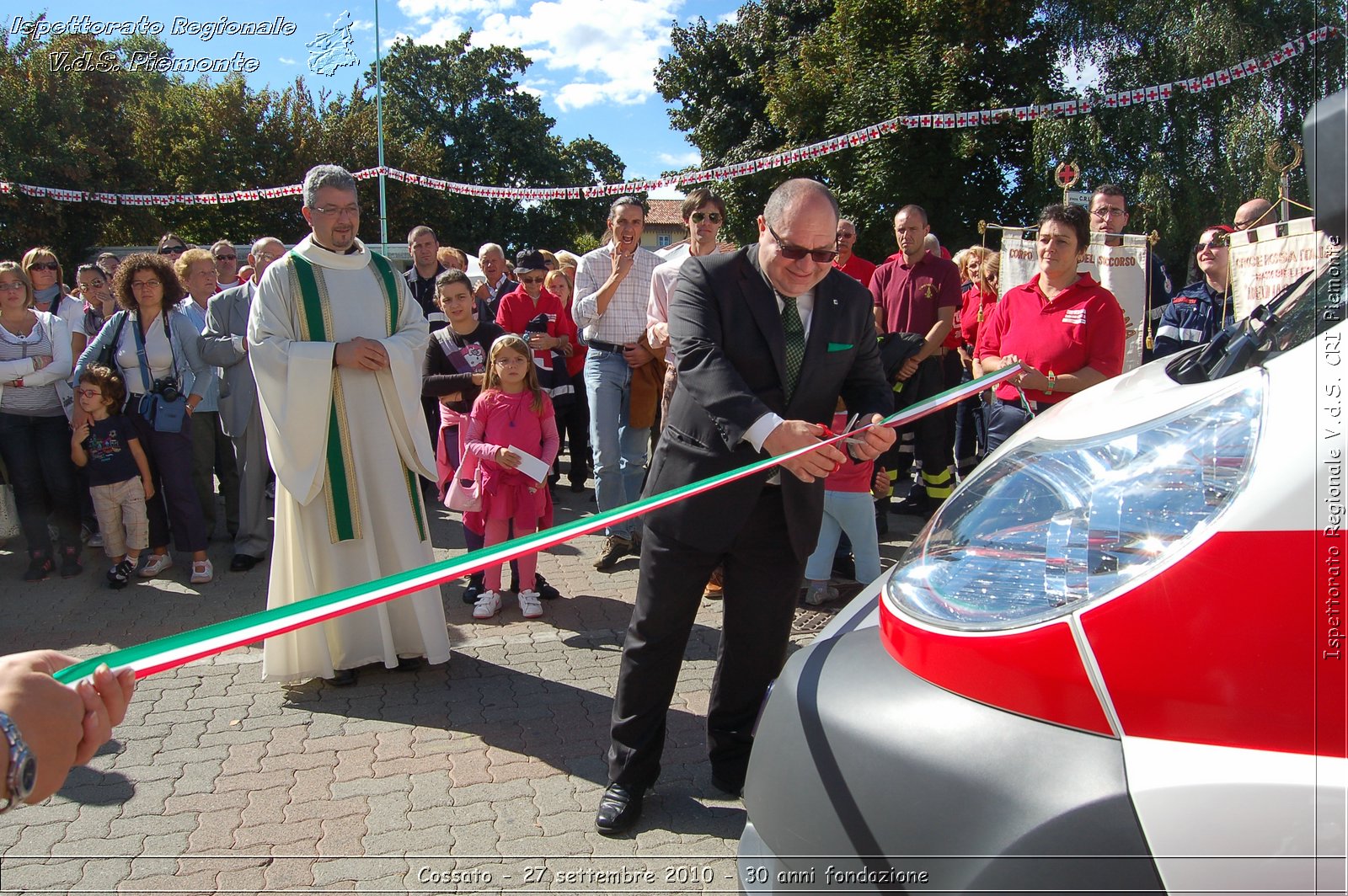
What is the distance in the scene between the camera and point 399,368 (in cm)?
464

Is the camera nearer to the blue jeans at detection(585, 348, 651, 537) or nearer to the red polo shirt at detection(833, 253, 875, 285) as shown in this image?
the blue jeans at detection(585, 348, 651, 537)

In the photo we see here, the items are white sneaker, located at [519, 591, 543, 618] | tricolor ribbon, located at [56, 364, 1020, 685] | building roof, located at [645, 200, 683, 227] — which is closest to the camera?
tricolor ribbon, located at [56, 364, 1020, 685]

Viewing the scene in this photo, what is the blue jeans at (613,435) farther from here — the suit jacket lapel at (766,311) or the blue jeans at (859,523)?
the suit jacket lapel at (766,311)

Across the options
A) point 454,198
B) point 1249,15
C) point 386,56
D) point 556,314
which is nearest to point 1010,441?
point 556,314

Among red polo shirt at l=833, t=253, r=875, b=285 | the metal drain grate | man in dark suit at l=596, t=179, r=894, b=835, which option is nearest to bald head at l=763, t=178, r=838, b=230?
man in dark suit at l=596, t=179, r=894, b=835

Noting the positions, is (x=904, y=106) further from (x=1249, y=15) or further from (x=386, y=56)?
(x=386, y=56)

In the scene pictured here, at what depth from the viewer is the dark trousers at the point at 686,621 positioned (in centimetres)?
328

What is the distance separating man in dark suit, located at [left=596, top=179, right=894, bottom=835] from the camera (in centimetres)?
303

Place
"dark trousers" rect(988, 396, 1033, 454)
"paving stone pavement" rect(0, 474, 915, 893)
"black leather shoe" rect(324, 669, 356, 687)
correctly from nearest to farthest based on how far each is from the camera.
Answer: "paving stone pavement" rect(0, 474, 915, 893), "black leather shoe" rect(324, 669, 356, 687), "dark trousers" rect(988, 396, 1033, 454)

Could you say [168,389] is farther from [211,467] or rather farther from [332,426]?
[332,426]

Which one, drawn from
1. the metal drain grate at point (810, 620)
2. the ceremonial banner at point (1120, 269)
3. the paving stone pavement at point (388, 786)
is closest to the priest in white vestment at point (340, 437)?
the paving stone pavement at point (388, 786)

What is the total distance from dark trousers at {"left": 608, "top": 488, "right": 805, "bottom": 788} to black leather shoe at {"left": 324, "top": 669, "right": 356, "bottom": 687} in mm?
1824

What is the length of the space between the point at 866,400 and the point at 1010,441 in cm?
117

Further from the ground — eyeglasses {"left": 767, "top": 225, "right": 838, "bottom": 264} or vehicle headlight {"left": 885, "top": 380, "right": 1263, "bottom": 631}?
eyeglasses {"left": 767, "top": 225, "right": 838, "bottom": 264}
